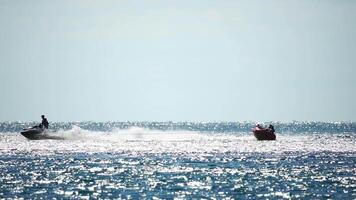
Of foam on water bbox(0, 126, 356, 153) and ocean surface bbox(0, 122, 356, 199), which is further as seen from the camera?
foam on water bbox(0, 126, 356, 153)

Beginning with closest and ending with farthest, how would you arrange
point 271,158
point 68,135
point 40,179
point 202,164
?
point 40,179 → point 202,164 → point 271,158 → point 68,135

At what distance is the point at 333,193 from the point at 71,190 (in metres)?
15.5

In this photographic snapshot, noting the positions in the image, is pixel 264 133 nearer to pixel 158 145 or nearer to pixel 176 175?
pixel 158 145

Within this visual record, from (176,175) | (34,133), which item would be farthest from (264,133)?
(176,175)

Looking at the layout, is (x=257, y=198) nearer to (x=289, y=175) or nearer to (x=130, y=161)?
(x=289, y=175)

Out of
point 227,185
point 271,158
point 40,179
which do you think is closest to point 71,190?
point 40,179

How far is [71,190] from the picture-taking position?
1641 inches

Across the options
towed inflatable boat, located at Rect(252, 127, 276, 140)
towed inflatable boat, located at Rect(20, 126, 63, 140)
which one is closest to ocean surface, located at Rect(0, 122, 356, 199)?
towed inflatable boat, located at Rect(20, 126, 63, 140)

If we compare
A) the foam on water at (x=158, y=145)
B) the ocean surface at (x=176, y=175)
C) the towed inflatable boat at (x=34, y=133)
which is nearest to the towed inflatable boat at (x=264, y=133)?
the foam on water at (x=158, y=145)

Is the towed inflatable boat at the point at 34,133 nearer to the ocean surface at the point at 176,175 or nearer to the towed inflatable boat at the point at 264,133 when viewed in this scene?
the ocean surface at the point at 176,175

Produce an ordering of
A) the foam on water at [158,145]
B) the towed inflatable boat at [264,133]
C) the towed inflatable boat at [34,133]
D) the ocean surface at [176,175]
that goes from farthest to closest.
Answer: the towed inflatable boat at [264,133]
the towed inflatable boat at [34,133]
the foam on water at [158,145]
the ocean surface at [176,175]

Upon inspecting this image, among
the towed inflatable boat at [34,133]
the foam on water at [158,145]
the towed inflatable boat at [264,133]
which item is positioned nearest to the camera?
the foam on water at [158,145]

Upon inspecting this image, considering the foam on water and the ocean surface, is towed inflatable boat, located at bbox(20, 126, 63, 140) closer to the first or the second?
the foam on water

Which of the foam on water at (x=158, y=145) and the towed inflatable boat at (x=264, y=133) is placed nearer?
the foam on water at (x=158, y=145)
